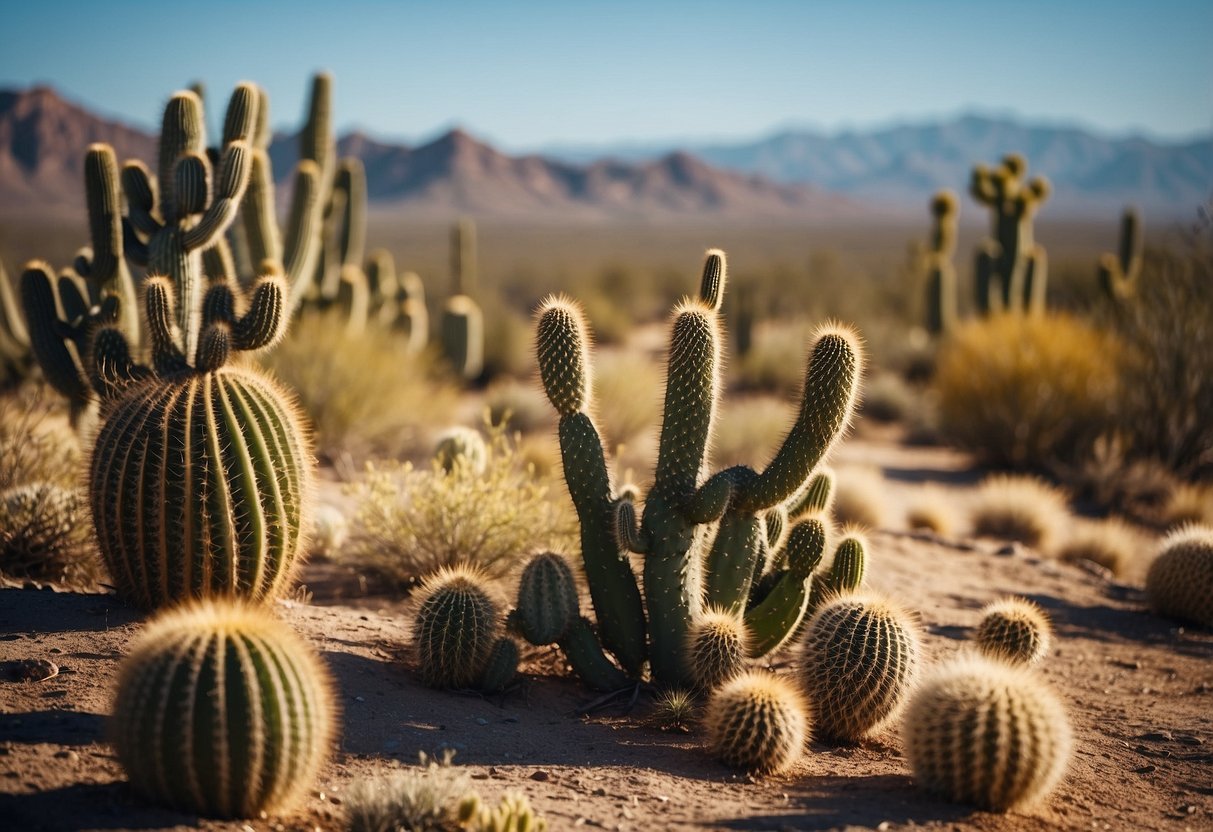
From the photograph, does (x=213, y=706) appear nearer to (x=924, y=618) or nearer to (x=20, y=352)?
(x=924, y=618)

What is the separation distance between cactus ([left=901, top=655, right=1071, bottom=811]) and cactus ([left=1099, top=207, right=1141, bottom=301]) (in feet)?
48.2

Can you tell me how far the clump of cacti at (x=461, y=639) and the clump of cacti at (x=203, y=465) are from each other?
0.81 metres

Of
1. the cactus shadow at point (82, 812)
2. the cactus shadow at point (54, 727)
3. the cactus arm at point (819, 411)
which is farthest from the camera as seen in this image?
the cactus arm at point (819, 411)

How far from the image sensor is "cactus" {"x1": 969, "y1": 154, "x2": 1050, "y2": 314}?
1823 centimetres

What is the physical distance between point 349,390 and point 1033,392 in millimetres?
8604

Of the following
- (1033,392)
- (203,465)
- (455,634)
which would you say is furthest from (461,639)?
(1033,392)

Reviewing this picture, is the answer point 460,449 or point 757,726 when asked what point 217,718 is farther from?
point 460,449

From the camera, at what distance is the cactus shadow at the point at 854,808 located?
416 centimetres

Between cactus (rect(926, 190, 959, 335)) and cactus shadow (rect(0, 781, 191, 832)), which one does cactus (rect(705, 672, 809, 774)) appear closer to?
cactus shadow (rect(0, 781, 191, 832))

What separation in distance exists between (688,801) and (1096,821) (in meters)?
1.76

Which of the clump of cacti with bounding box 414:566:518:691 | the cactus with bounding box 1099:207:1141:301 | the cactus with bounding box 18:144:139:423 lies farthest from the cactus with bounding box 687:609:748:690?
the cactus with bounding box 1099:207:1141:301

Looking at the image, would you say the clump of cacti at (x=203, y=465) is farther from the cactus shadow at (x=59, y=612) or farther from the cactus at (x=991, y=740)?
the cactus at (x=991, y=740)

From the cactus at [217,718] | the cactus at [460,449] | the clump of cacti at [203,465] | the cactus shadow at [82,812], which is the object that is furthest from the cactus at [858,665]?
the cactus at [460,449]

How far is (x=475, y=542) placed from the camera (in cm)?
724
